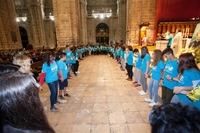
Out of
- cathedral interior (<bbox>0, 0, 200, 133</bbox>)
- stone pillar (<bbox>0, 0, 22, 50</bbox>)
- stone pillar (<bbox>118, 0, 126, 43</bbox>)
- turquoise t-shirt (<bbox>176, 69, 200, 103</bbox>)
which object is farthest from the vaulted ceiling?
turquoise t-shirt (<bbox>176, 69, 200, 103</bbox>)

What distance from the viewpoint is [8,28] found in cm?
1328

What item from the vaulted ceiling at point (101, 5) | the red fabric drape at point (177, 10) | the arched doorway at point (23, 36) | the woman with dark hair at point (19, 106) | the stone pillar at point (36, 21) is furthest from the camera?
the vaulted ceiling at point (101, 5)

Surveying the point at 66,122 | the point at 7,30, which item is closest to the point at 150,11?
the point at 66,122

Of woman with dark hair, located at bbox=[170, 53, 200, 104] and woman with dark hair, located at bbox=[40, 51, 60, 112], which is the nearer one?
woman with dark hair, located at bbox=[170, 53, 200, 104]

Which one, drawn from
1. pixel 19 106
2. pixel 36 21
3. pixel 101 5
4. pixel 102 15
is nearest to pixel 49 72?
pixel 19 106

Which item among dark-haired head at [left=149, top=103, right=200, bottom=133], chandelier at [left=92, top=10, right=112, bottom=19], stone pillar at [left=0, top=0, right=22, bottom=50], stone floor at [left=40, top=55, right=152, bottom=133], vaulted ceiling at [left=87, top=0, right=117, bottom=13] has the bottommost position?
stone floor at [left=40, top=55, right=152, bottom=133]

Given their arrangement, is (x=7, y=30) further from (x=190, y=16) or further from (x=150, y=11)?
(x=190, y=16)

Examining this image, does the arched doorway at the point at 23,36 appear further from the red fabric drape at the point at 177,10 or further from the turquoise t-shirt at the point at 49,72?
the turquoise t-shirt at the point at 49,72

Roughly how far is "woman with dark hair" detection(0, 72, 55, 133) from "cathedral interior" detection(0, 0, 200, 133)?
216 centimetres

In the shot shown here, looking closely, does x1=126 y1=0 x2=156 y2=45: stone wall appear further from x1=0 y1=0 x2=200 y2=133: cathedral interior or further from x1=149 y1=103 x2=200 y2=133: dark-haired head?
x1=149 y1=103 x2=200 y2=133: dark-haired head

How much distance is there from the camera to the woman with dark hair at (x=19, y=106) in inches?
27.3

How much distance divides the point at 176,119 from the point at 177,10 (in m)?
14.6

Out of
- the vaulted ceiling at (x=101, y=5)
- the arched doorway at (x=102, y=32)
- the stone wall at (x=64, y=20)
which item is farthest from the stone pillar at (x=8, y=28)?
the vaulted ceiling at (x=101, y=5)

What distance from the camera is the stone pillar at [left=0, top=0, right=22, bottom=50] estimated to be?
12.4 m
